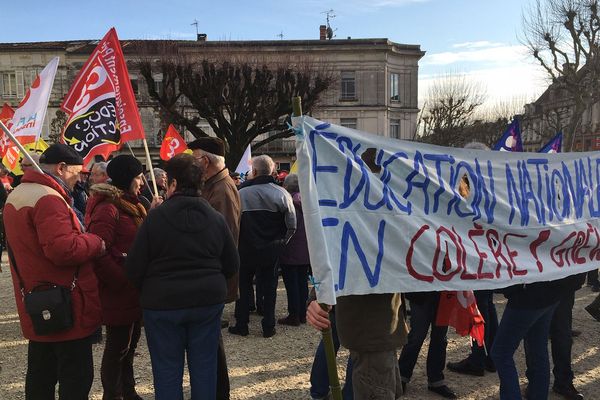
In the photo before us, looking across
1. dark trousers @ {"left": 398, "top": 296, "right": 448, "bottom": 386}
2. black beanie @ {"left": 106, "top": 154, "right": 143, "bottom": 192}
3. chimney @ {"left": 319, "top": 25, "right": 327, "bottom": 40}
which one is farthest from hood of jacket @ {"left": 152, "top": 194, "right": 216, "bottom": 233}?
chimney @ {"left": 319, "top": 25, "right": 327, "bottom": 40}

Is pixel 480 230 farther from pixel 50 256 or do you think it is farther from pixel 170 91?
pixel 170 91

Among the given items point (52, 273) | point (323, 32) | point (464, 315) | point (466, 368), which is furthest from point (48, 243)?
point (323, 32)

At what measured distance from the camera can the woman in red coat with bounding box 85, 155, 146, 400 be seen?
10.1 ft

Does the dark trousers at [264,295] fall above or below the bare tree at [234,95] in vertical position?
below

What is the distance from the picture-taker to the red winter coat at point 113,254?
3066 millimetres

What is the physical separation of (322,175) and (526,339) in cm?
200

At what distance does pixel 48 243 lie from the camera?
2.58 meters

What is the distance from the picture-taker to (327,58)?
36.7m

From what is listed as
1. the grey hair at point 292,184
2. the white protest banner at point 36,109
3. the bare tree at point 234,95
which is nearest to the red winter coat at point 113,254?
the white protest banner at point 36,109

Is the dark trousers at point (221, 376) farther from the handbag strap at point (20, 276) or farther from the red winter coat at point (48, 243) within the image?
the handbag strap at point (20, 276)

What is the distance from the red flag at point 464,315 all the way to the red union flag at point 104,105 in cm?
311

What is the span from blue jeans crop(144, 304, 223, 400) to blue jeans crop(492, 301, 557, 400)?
5.91 feet

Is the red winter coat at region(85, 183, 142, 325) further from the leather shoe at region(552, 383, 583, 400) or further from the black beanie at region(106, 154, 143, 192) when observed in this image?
the leather shoe at region(552, 383, 583, 400)

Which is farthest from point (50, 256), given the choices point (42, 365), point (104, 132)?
point (104, 132)
